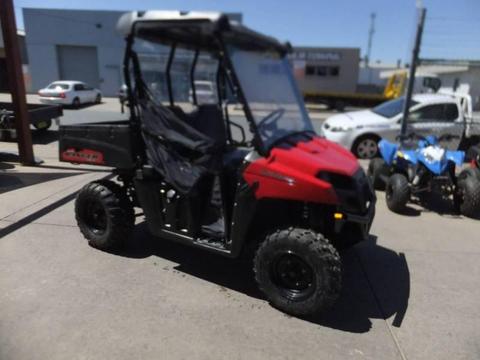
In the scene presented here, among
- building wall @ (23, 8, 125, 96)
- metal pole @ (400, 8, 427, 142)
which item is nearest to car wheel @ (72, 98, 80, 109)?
building wall @ (23, 8, 125, 96)

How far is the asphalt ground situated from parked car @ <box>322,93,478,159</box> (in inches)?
176

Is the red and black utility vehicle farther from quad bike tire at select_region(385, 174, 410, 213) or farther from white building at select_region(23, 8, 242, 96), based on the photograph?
white building at select_region(23, 8, 242, 96)

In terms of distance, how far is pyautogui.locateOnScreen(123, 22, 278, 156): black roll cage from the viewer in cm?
307

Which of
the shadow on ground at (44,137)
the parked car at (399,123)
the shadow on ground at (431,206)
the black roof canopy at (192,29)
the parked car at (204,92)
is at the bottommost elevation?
the shadow on ground at (44,137)

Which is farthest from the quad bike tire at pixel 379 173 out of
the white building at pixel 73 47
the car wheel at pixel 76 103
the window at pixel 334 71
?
the white building at pixel 73 47

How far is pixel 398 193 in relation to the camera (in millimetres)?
5578

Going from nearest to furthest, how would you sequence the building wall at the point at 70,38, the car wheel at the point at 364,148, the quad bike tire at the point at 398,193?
the quad bike tire at the point at 398,193
the car wheel at the point at 364,148
the building wall at the point at 70,38

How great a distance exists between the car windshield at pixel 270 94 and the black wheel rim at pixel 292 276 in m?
0.93

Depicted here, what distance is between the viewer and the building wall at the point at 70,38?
3170 cm

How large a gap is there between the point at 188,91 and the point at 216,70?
16.8 inches

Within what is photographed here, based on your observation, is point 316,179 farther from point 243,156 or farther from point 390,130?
point 390,130

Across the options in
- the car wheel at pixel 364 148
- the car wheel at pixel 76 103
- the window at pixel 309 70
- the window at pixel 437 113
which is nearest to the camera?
the window at pixel 437 113

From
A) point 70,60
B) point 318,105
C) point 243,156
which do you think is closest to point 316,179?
point 243,156

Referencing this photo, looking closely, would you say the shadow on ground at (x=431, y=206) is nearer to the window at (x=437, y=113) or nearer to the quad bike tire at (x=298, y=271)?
the window at (x=437, y=113)
